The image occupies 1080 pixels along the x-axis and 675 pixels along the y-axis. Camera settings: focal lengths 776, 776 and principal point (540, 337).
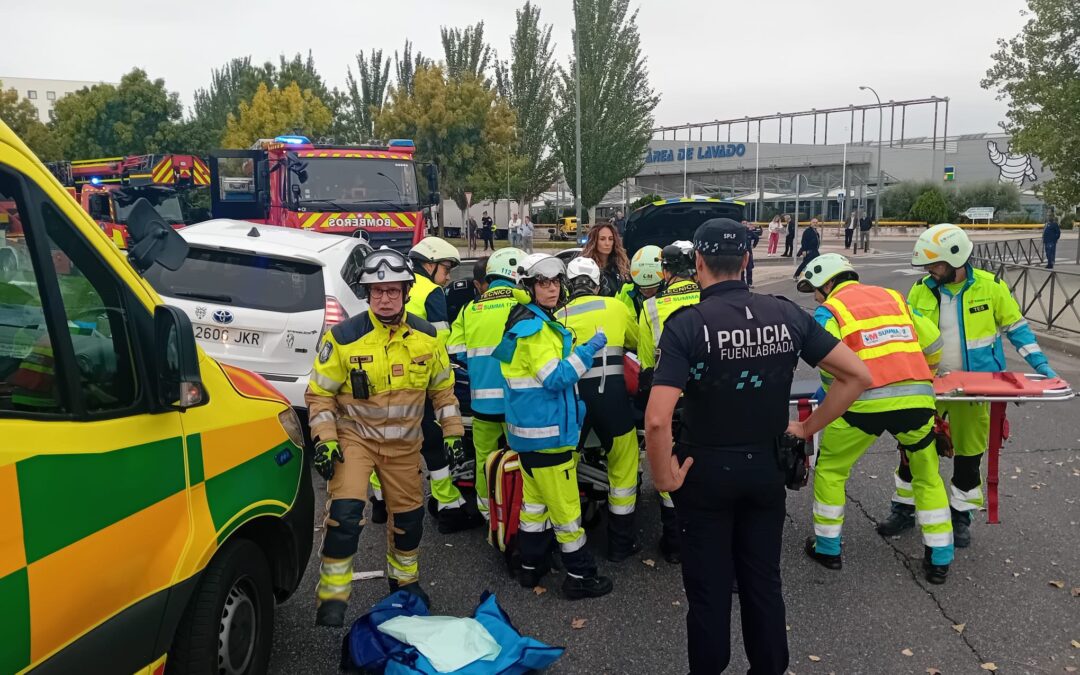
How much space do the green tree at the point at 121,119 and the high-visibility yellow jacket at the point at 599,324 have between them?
45163mm

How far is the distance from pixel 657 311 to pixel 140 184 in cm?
1708

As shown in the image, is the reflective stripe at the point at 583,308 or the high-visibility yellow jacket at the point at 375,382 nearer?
the high-visibility yellow jacket at the point at 375,382

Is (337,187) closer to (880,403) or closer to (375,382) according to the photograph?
(375,382)

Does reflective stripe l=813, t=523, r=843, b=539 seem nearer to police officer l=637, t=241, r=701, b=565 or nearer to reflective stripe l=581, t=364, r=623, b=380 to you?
police officer l=637, t=241, r=701, b=565

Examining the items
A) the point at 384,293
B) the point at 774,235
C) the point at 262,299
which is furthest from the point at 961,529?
the point at 774,235

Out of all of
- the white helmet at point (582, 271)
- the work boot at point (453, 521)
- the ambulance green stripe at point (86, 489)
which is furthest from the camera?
the work boot at point (453, 521)

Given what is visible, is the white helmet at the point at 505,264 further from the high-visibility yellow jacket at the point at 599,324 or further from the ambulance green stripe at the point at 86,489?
the ambulance green stripe at the point at 86,489

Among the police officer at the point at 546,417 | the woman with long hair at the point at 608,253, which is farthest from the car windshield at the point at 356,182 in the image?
the police officer at the point at 546,417

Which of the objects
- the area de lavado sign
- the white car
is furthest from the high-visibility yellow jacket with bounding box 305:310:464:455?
the area de lavado sign

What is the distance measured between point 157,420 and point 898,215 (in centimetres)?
6154

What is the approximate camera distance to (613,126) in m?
36.4

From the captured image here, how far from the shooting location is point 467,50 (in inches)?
1563

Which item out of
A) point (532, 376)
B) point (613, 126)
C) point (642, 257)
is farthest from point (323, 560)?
point (613, 126)

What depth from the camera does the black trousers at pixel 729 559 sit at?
2869 millimetres
